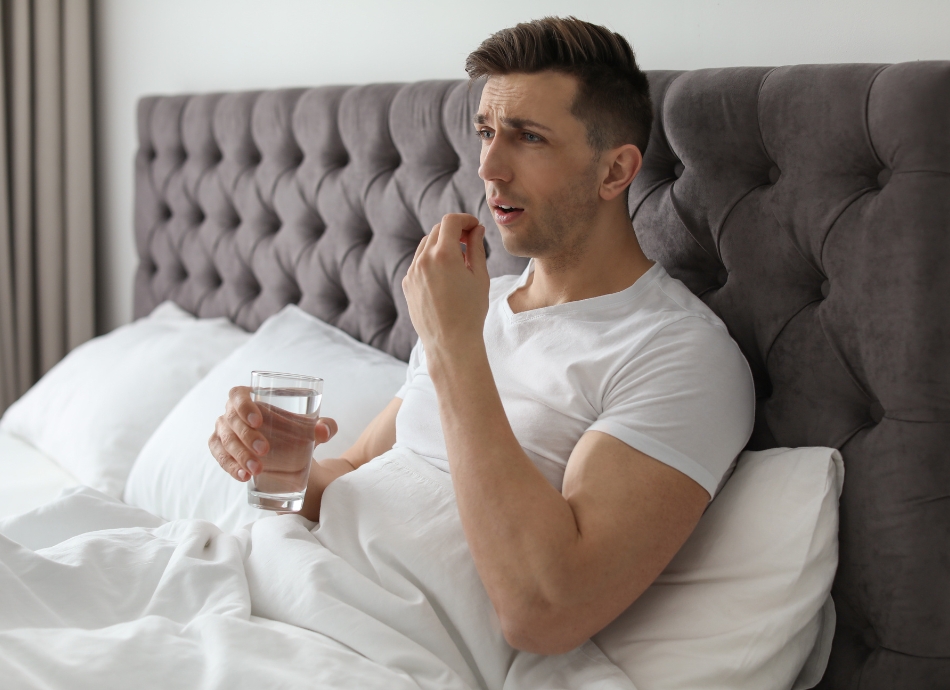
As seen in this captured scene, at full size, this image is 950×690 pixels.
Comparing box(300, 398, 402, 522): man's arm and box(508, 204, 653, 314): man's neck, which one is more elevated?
box(508, 204, 653, 314): man's neck

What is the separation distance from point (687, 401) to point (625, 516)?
0.17 meters

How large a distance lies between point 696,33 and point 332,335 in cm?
96

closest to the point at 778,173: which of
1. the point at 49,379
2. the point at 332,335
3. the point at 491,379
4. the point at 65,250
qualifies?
the point at 491,379

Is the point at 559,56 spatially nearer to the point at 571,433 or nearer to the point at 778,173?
the point at 778,173

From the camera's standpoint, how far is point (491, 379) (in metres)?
1.09

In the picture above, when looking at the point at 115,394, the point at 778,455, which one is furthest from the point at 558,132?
the point at 115,394

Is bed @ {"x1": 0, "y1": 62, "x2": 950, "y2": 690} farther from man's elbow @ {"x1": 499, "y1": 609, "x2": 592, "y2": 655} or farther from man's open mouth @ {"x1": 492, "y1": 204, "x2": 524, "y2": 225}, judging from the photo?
man's open mouth @ {"x1": 492, "y1": 204, "x2": 524, "y2": 225}

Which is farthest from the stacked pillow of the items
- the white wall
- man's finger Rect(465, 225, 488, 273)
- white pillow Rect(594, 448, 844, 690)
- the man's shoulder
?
the white wall

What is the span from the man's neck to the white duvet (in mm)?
339

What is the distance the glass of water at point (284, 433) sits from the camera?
1.09m

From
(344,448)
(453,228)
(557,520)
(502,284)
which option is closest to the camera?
(557,520)

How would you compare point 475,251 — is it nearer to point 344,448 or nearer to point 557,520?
point 557,520

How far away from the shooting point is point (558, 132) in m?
1.22

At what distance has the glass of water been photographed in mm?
1091
